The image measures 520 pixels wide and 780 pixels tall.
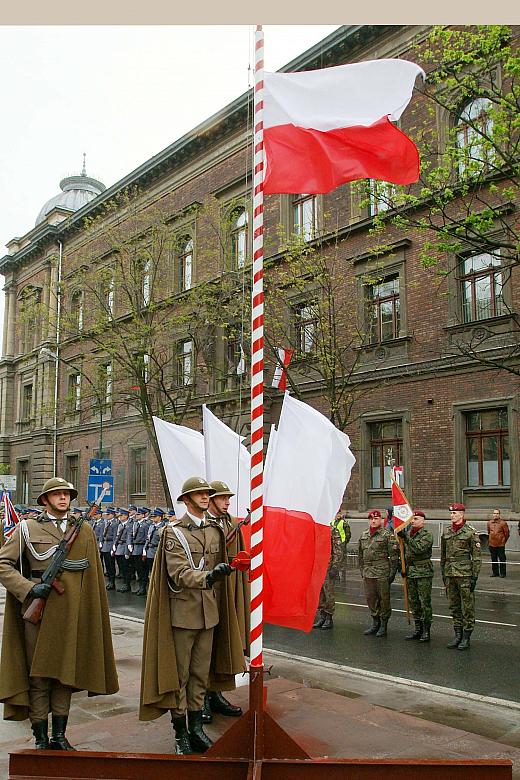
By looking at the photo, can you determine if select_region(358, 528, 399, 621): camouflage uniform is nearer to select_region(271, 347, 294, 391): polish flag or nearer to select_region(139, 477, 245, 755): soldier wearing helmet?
select_region(271, 347, 294, 391): polish flag

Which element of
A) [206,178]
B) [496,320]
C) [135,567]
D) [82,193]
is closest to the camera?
[135,567]

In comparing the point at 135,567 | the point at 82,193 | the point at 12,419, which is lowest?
the point at 135,567

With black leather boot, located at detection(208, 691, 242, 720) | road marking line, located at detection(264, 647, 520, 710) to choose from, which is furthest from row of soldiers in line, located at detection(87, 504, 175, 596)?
black leather boot, located at detection(208, 691, 242, 720)

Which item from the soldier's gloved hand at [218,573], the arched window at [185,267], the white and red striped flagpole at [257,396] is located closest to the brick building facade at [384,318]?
the arched window at [185,267]

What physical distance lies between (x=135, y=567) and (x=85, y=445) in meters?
22.4

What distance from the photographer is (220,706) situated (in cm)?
666

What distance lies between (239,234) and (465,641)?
21.4 meters

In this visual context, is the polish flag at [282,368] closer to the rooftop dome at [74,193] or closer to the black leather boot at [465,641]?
the black leather boot at [465,641]

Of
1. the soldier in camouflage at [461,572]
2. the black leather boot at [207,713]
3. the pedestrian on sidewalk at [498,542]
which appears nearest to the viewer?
the black leather boot at [207,713]

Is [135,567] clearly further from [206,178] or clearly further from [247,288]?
[206,178]

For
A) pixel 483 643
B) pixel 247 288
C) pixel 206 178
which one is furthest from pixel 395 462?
pixel 206 178

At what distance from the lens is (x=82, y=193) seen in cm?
5450

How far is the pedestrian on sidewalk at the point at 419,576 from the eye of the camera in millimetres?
10508

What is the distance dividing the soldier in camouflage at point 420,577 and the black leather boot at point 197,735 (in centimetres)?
555
